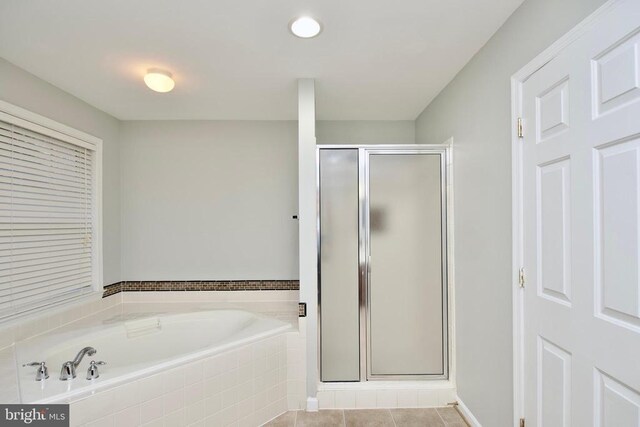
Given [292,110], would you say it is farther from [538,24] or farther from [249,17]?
[538,24]

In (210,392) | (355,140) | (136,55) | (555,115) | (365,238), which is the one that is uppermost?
(136,55)

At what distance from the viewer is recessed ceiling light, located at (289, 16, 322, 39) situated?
5.57 feet

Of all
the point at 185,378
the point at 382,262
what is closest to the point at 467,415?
the point at 382,262

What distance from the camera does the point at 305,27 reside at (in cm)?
174

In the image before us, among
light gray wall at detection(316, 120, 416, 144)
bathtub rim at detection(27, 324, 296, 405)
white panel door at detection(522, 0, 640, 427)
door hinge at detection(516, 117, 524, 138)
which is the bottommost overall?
bathtub rim at detection(27, 324, 296, 405)

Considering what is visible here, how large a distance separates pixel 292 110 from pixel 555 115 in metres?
2.16

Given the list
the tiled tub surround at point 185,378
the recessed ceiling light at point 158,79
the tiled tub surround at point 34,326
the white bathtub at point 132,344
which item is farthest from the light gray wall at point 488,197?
the tiled tub surround at point 34,326

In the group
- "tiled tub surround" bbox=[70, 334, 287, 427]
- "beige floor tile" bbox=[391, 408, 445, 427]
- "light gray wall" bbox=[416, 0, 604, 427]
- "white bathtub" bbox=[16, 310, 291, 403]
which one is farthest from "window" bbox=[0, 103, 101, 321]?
"light gray wall" bbox=[416, 0, 604, 427]

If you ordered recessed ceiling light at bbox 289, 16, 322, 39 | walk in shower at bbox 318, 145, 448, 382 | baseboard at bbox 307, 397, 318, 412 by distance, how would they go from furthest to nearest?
walk in shower at bbox 318, 145, 448, 382
baseboard at bbox 307, 397, 318, 412
recessed ceiling light at bbox 289, 16, 322, 39

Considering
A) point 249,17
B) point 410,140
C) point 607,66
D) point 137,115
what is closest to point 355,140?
point 410,140

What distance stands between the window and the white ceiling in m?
0.44

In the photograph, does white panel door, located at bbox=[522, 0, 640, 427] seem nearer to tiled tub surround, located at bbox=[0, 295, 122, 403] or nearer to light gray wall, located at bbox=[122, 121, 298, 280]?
light gray wall, located at bbox=[122, 121, 298, 280]

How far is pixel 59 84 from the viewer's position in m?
2.45

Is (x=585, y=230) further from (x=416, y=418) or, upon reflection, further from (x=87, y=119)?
(x=87, y=119)
